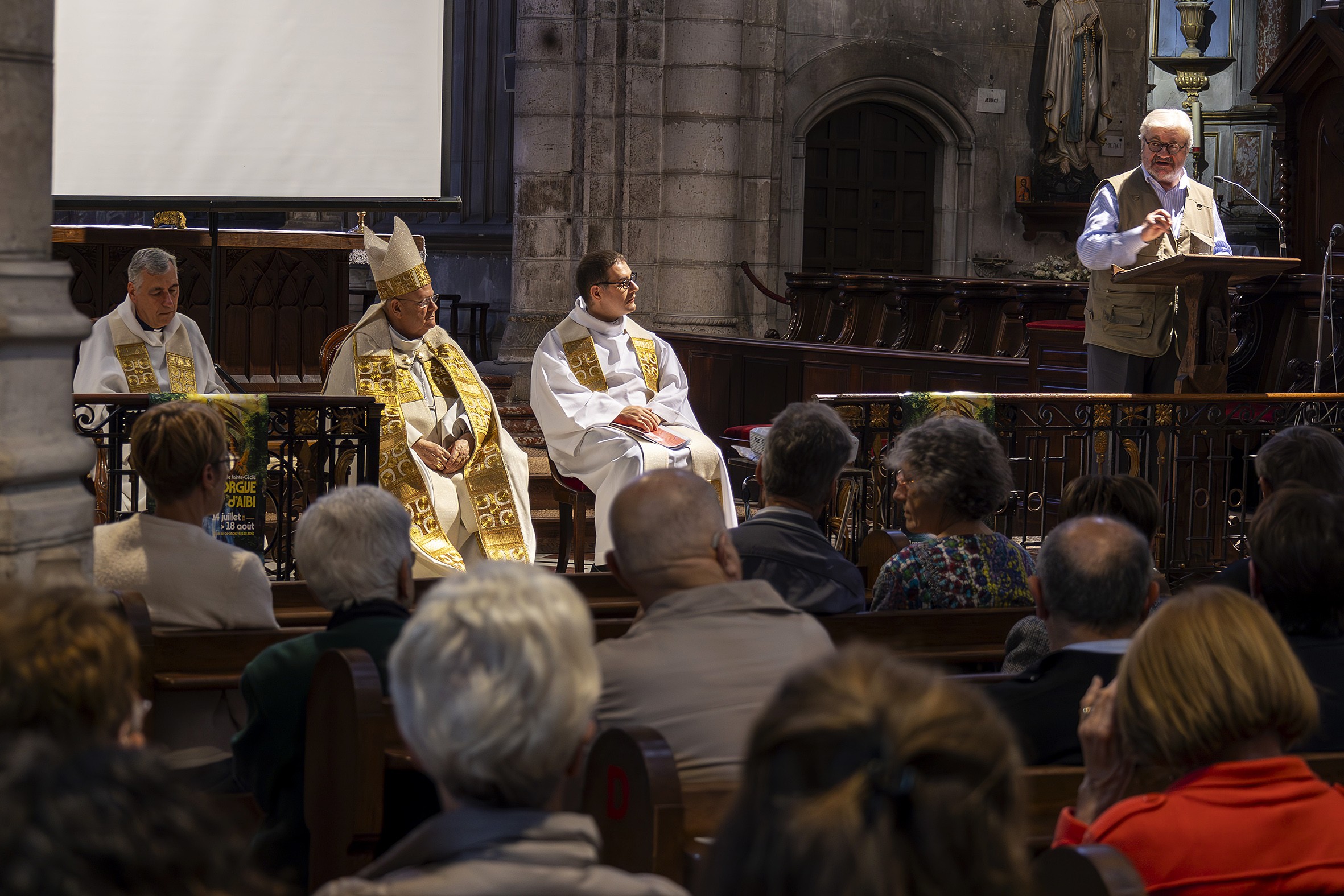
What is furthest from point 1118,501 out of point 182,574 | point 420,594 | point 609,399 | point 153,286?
point 153,286

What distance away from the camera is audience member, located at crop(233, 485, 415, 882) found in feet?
8.52

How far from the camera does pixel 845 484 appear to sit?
6574mm

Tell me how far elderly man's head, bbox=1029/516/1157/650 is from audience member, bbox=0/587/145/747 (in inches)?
66.5

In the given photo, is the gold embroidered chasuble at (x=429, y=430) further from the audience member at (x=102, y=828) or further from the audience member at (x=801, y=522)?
the audience member at (x=102, y=828)

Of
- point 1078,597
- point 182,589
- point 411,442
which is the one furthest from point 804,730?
point 411,442

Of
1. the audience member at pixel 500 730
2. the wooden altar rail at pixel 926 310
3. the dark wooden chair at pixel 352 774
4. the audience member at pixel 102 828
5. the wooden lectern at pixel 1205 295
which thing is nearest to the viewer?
the audience member at pixel 102 828

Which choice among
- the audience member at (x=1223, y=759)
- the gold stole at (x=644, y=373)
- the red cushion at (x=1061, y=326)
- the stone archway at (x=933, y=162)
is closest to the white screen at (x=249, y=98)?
the gold stole at (x=644, y=373)

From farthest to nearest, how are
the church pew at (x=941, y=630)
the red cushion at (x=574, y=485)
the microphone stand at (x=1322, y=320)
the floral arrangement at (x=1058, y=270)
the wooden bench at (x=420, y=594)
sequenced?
the floral arrangement at (x=1058, y=270) → the microphone stand at (x=1322, y=320) → the red cushion at (x=574, y=485) → the wooden bench at (x=420, y=594) → the church pew at (x=941, y=630)

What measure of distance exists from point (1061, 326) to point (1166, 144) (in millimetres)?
3007

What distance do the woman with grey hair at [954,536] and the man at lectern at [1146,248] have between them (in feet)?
8.26

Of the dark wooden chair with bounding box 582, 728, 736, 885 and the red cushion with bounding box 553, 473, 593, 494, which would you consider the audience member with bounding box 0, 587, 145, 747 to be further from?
the red cushion with bounding box 553, 473, 593, 494

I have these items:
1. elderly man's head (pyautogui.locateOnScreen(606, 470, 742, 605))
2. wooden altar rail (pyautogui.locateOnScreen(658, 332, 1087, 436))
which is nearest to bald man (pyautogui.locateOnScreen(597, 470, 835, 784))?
elderly man's head (pyautogui.locateOnScreen(606, 470, 742, 605))

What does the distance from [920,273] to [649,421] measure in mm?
8892

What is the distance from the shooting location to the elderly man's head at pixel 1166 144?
20.1ft
